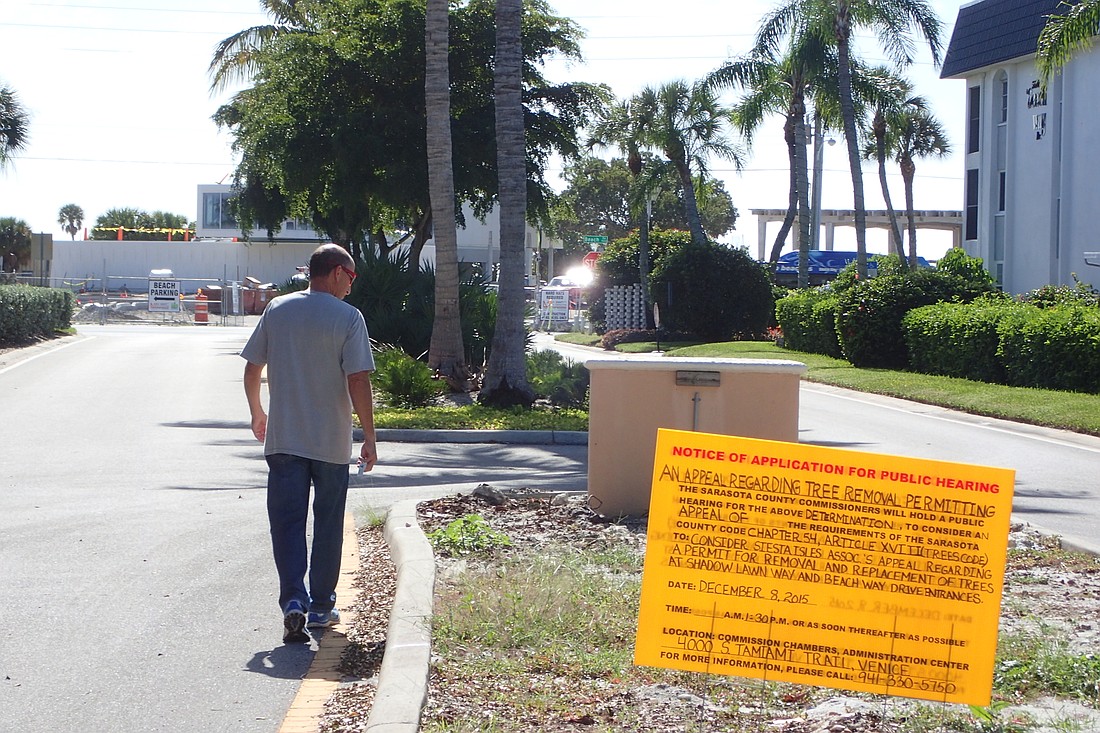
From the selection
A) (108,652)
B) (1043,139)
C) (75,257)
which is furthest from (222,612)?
(75,257)

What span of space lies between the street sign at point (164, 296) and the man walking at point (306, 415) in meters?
49.6

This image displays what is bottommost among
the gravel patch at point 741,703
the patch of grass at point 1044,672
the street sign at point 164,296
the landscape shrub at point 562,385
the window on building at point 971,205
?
the gravel patch at point 741,703

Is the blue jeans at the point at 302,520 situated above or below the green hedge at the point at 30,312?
below

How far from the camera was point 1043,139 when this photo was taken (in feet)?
116

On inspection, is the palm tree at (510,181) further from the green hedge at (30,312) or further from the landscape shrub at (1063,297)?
the green hedge at (30,312)

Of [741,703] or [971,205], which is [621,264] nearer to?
[971,205]

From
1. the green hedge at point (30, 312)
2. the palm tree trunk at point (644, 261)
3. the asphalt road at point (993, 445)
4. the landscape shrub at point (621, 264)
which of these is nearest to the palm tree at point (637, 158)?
the palm tree trunk at point (644, 261)

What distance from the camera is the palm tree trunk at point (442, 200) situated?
18.1 metres

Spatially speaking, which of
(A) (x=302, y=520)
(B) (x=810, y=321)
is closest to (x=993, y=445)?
(A) (x=302, y=520)

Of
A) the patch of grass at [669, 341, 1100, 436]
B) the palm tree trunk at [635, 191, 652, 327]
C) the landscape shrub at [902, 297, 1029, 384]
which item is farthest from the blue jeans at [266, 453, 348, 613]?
the palm tree trunk at [635, 191, 652, 327]

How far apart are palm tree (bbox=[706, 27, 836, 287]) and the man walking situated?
3161 centimetres

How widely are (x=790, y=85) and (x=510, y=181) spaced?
25.5m

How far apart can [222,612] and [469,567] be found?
52.3 inches

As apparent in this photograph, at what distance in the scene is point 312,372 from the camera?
579 centimetres
